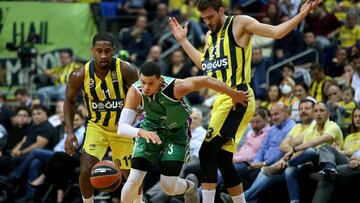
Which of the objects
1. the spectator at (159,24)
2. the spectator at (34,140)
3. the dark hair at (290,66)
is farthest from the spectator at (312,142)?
the spectator at (159,24)

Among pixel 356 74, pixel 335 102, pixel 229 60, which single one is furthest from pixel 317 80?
pixel 229 60

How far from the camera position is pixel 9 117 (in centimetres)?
1850

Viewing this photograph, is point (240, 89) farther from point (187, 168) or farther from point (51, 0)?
point (51, 0)

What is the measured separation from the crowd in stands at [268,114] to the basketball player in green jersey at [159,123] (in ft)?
3.31

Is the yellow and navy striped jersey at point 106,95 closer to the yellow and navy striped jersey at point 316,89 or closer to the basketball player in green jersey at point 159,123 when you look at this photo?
the basketball player in green jersey at point 159,123

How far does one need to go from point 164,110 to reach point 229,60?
0.98m

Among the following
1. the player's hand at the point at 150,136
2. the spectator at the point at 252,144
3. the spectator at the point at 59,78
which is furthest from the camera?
the spectator at the point at 59,78

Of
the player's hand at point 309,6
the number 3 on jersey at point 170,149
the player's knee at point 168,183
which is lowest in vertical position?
the player's knee at point 168,183

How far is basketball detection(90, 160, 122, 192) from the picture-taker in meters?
11.1

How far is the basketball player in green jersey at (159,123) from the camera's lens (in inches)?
409

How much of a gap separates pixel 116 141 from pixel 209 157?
1.73 meters

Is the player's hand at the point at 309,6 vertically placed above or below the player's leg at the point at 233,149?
above

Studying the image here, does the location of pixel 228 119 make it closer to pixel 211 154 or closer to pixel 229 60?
pixel 211 154

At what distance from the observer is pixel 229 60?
1077 centimetres
